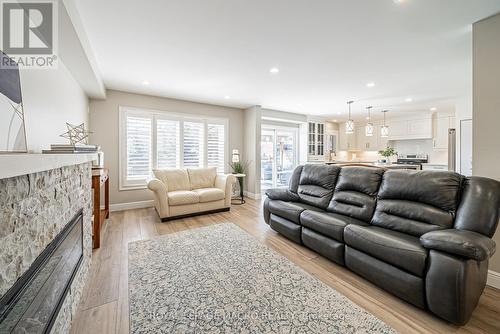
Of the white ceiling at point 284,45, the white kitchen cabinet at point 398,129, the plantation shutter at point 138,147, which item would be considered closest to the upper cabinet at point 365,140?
the white kitchen cabinet at point 398,129

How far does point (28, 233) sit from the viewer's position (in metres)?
1.02

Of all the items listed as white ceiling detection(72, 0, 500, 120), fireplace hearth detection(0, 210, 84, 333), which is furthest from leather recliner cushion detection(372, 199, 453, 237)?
fireplace hearth detection(0, 210, 84, 333)

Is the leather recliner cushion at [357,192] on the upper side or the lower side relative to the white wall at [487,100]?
lower

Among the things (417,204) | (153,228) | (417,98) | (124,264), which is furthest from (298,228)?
(417,98)

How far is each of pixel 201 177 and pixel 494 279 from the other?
14.7ft

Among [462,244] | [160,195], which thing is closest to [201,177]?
[160,195]

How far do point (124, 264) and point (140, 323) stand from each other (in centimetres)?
103

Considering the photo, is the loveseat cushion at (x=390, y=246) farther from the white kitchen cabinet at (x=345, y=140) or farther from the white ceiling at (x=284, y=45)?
the white kitchen cabinet at (x=345, y=140)

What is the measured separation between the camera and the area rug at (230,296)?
152cm

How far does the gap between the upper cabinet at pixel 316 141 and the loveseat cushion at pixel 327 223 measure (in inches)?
191

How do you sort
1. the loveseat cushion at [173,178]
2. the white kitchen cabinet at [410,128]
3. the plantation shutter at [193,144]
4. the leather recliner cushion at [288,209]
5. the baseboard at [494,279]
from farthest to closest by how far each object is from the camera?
the white kitchen cabinet at [410,128], the plantation shutter at [193,144], the loveseat cushion at [173,178], the leather recliner cushion at [288,209], the baseboard at [494,279]

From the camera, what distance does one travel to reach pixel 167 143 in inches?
195

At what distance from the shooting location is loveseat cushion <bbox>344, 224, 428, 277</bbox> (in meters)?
1.66
